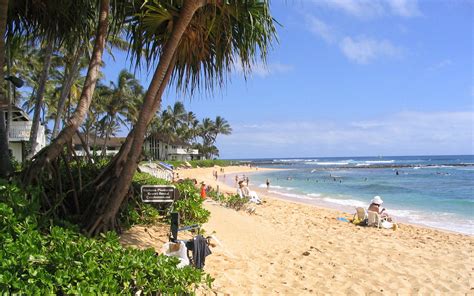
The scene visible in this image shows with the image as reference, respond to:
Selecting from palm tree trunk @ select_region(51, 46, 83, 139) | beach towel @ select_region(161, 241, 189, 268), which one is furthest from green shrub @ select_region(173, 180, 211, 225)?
palm tree trunk @ select_region(51, 46, 83, 139)

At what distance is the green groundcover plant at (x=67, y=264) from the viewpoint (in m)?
2.35

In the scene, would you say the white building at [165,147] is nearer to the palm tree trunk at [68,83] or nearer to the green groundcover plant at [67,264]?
the palm tree trunk at [68,83]

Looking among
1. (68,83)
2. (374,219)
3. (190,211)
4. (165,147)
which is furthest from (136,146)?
(165,147)

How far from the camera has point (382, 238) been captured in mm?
9438

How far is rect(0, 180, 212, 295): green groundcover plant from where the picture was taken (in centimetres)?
235

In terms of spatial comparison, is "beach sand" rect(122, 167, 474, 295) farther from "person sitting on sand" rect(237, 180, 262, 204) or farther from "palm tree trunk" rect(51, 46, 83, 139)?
"palm tree trunk" rect(51, 46, 83, 139)

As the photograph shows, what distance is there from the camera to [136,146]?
168 inches

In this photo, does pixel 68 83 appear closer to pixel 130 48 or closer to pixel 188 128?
pixel 130 48

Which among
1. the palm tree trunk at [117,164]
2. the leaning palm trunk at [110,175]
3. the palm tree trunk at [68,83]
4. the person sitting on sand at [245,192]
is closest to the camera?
the leaning palm trunk at [110,175]

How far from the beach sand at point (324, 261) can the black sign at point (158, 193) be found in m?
0.95

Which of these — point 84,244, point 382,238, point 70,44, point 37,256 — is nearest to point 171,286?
point 84,244

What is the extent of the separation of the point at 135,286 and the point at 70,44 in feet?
12.7

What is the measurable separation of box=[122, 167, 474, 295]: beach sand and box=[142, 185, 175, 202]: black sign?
952 millimetres

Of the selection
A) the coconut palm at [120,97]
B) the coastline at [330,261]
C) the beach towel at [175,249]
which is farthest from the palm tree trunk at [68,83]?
the coconut palm at [120,97]
